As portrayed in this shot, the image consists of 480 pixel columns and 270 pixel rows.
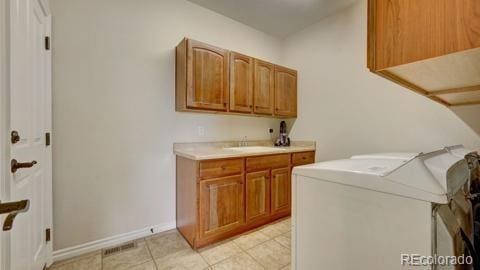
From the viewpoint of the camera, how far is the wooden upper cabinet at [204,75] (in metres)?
2.13

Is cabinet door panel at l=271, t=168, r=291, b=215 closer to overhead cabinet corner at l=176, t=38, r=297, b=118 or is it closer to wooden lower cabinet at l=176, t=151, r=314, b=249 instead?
wooden lower cabinet at l=176, t=151, r=314, b=249

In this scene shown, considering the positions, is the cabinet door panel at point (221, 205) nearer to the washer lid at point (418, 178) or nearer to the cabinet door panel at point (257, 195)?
the cabinet door panel at point (257, 195)

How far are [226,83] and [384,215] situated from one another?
201cm

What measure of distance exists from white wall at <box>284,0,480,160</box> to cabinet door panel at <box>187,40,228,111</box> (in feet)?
4.70

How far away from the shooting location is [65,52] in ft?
5.85

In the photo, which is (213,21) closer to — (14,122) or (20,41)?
(20,41)

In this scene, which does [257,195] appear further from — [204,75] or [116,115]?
[116,115]

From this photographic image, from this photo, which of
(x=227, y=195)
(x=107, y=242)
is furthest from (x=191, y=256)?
(x=107, y=242)

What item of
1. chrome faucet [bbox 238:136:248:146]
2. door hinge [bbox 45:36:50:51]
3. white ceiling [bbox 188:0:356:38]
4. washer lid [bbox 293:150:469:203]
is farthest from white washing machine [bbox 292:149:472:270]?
white ceiling [bbox 188:0:356:38]

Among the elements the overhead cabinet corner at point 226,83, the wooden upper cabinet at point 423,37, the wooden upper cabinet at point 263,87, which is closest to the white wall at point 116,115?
the overhead cabinet corner at point 226,83

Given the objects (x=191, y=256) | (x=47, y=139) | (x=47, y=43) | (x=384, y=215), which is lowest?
(x=191, y=256)

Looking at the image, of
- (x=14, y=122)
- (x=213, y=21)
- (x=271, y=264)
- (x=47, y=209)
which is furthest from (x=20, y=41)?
(x=271, y=264)

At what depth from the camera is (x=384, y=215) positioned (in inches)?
32.4

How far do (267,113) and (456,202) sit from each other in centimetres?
224
